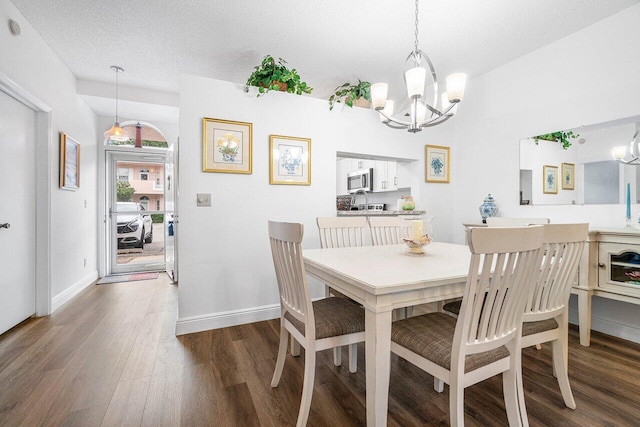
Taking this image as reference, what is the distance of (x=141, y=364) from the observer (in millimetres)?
1903

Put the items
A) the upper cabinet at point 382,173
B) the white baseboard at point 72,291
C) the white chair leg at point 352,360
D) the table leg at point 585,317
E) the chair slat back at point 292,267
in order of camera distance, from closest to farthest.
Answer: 1. the chair slat back at point 292,267
2. the white chair leg at point 352,360
3. the table leg at point 585,317
4. the white baseboard at point 72,291
5. the upper cabinet at point 382,173

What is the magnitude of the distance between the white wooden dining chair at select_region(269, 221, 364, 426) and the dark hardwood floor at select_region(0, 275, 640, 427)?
25 cm

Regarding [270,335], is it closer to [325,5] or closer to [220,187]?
[220,187]

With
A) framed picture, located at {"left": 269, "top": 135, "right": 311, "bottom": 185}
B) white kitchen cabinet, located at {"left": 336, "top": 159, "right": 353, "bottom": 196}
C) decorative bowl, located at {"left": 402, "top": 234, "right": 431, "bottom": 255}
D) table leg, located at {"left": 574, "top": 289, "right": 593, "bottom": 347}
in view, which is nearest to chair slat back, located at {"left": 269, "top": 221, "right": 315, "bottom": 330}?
decorative bowl, located at {"left": 402, "top": 234, "right": 431, "bottom": 255}

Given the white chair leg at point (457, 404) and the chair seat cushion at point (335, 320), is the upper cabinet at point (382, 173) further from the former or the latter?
the white chair leg at point (457, 404)

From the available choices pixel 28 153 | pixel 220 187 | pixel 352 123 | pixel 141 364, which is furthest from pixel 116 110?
pixel 141 364

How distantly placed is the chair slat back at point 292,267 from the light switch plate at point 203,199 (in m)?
1.21

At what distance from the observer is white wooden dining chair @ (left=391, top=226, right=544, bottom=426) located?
3.30ft

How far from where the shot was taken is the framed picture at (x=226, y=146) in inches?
97.9

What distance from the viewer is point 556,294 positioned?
1.45 meters

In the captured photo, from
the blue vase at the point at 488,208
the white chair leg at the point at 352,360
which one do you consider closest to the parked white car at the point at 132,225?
the white chair leg at the point at 352,360

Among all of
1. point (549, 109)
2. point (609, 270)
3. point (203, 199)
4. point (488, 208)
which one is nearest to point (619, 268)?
point (609, 270)

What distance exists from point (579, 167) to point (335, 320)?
2.59 meters

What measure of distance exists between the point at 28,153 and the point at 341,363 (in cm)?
323
